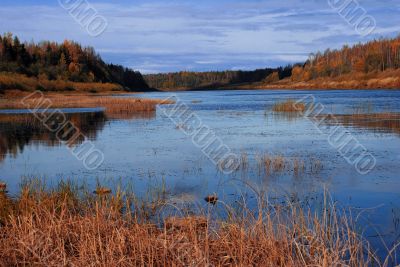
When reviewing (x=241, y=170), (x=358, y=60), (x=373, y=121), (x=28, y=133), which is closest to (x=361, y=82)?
(x=358, y=60)

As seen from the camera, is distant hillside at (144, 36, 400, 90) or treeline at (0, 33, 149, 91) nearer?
treeline at (0, 33, 149, 91)

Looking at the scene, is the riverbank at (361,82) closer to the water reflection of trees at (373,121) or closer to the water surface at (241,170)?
the water reflection of trees at (373,121)

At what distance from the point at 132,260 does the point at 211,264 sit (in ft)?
3.00

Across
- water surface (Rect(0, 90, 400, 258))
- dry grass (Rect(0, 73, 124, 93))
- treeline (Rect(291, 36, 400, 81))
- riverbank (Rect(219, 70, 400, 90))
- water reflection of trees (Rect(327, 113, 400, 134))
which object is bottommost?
water surface (Rect(0, 90, 400, 258))

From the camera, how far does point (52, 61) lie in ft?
294

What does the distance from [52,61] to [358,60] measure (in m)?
75.3

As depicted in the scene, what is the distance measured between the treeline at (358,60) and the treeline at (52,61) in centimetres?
5481

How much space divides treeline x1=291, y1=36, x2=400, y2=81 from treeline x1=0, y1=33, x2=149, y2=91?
54.8 m

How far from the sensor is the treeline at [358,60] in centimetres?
11519

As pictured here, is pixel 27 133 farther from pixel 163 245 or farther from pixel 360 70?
pixel 360 70

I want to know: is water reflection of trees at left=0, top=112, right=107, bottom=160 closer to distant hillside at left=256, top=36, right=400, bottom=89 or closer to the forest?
the forest

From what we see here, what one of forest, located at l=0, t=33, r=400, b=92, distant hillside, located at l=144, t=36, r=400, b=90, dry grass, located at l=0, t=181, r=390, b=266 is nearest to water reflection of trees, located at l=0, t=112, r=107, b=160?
dry grass, located at l=0, t=181, r=390, b=266

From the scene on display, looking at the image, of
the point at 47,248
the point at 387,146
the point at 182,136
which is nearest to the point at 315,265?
the point at 47,248

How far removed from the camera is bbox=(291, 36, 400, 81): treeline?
378ft
